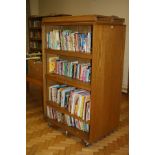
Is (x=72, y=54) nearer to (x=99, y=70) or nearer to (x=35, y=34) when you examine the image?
(x=99, y=70)

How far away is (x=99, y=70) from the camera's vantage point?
8.57 ft

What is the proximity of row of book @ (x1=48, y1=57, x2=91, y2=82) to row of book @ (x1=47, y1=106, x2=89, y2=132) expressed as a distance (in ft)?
1.88

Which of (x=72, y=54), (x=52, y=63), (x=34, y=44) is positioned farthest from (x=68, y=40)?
(x=34, y=44)

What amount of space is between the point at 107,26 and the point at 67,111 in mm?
1247

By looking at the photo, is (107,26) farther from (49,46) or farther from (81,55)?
(49,46)

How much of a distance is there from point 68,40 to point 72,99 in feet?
2.60

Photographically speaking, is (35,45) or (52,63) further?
(35,45)

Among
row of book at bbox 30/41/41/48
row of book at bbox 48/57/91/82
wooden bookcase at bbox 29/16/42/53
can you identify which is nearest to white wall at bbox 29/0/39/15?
wooden bookcase at bbox 29/16/42/53

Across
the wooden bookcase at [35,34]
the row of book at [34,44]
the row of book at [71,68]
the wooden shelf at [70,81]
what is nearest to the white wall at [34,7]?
the wooden bookcase at [35,34]

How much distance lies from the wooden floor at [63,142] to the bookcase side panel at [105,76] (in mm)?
138

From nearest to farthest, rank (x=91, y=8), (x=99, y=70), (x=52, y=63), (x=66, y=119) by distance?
(x=99, y=70) < (x=66, y=119) < (x=52, y=63) < (x=91, y=8)
